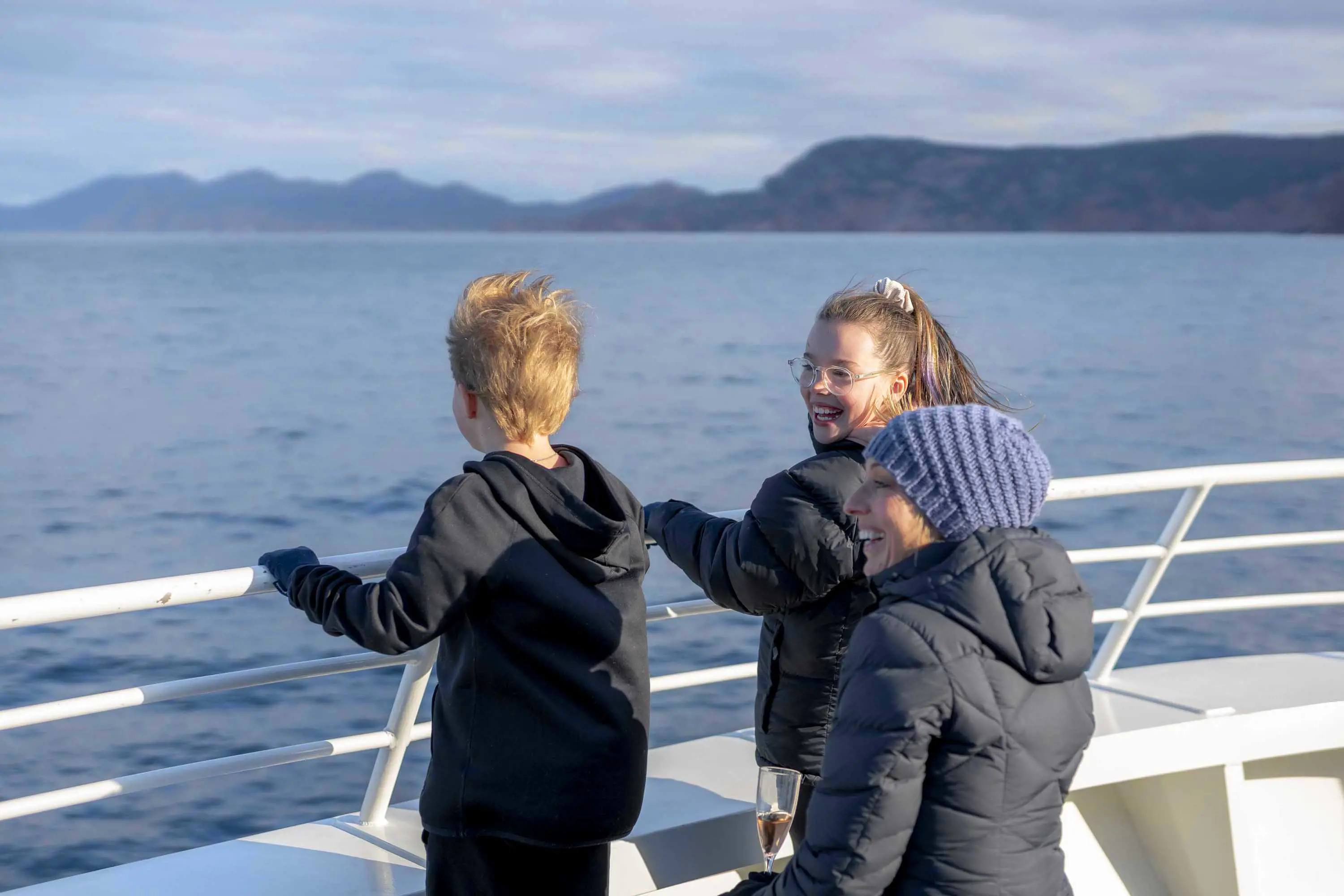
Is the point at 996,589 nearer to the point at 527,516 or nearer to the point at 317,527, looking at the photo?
the point at 527,516

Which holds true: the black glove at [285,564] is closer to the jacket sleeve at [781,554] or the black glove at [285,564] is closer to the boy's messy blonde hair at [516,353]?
the boy's messy blonde hair at [516,353]

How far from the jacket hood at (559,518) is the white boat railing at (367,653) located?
31cm

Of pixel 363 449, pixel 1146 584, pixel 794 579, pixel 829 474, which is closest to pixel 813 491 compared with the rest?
pixel 829 474

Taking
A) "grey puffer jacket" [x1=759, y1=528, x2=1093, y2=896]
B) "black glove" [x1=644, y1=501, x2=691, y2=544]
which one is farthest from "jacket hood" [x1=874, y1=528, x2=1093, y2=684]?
"black glove" [x1=644, y1=501, x2=691, y2=544]

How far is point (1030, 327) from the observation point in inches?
2785

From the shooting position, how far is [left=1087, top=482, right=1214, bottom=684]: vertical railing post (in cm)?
312

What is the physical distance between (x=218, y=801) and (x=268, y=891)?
9439 millimetres

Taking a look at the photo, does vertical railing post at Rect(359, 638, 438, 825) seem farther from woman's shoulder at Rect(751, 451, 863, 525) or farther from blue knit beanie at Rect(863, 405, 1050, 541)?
blue knit beanie at Rect(863, 405, 1050, 541)

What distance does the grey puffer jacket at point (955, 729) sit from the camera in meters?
1.53

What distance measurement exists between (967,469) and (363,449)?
111ft

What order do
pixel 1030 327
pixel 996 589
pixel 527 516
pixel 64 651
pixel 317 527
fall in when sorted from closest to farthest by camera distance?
1. pixel 996 589
2. pixel 527 516
3. pixel 64 651
4. pixel 317 527
5. pixel 1030 327

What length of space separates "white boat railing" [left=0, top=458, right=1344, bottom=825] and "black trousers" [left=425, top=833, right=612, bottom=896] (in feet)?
0.92

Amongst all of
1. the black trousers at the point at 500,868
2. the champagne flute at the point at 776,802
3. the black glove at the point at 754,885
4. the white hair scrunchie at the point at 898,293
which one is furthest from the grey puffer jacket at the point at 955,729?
the white hair scrunchie at the point at 898,293

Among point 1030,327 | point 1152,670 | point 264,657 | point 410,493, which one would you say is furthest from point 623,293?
point 1152,670
